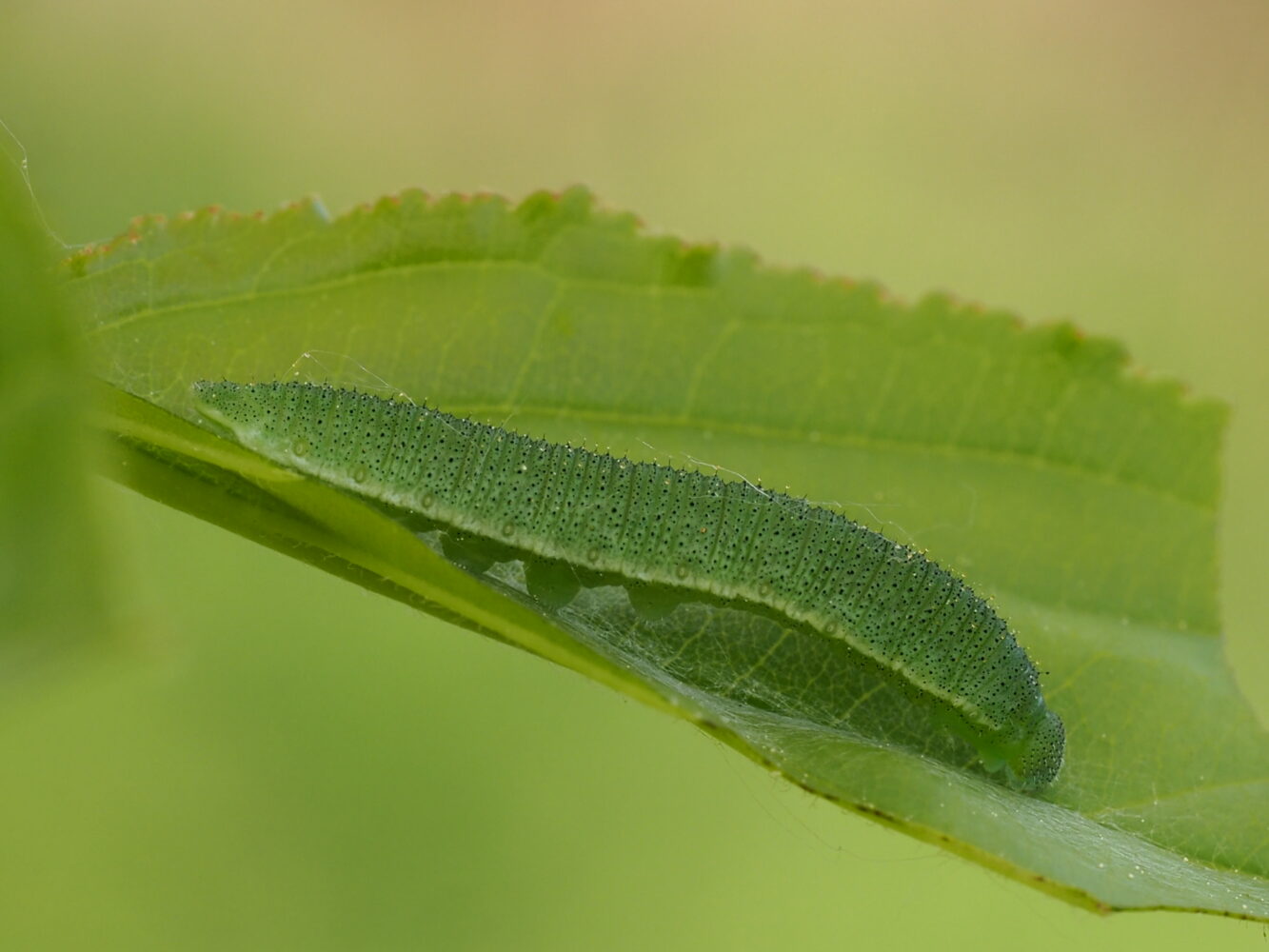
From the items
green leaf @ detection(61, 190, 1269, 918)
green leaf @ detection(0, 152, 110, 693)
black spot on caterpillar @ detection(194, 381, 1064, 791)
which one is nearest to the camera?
green leaf @ detection(0, 152, 110, 693)

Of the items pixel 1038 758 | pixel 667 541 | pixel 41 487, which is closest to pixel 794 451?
pixel 667 541

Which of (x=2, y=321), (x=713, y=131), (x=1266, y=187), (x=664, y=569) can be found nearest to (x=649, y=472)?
(x=664, y=569)

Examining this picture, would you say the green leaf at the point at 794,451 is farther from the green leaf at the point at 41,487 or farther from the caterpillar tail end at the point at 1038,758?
the green leaf at the point at 41,487

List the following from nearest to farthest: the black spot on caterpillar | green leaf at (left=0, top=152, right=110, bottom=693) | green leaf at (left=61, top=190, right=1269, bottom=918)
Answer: green leaf at (left=0, top=152, right=110, bottom=693), green leaf at (left=61, top=190, right=1269, bottom=918), the black spot on caterpillar

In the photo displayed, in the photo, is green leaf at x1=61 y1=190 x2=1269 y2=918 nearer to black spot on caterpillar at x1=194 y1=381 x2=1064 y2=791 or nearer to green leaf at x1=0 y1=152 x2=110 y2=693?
black spot on caterpillar at x1=194 y1=381 x2=1064 y2=791

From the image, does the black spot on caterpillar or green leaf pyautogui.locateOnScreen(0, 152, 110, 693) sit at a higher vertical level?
the black spot on caterpillar

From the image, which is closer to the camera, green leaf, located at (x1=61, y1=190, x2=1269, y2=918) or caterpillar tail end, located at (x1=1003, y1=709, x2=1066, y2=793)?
green leaf, located at (x1=61, y1=190, x2=1269, y2=918)

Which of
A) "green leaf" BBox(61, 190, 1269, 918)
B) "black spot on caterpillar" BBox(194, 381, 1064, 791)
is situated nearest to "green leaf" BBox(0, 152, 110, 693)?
"green leaf" BBox(61, 190, 1269, 918)
